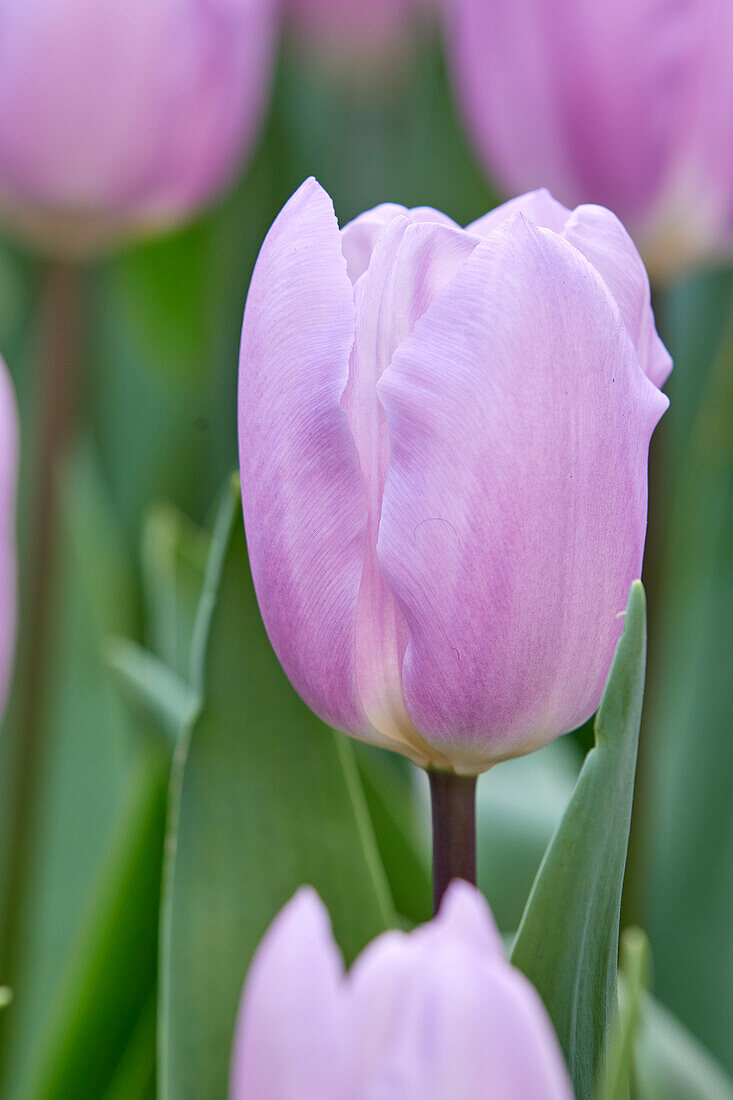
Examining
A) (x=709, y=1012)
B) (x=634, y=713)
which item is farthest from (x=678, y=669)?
(x=634, y=713)

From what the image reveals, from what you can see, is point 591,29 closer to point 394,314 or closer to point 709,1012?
point 394,314

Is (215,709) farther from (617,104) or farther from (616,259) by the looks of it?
(617,104)

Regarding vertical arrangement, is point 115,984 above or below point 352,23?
below

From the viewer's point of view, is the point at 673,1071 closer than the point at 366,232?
No

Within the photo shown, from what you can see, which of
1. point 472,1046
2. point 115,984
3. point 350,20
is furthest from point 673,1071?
point 350,20

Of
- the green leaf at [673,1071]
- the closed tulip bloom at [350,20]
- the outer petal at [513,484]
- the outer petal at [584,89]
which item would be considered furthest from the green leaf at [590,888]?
the closed tulip bloom at [350,20]

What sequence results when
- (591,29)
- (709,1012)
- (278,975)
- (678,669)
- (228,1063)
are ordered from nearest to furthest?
(278,975) < (228,1063) < (591,29) < (709,1012) < (678,669)

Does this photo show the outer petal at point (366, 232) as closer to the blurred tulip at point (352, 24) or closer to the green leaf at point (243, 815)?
the green leaf at point (243, 815)
